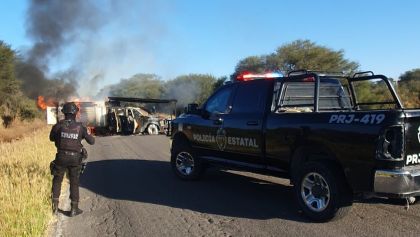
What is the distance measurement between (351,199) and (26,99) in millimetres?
37830

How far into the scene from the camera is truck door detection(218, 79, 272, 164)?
7.73 m

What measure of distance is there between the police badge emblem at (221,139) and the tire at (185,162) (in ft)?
3.09

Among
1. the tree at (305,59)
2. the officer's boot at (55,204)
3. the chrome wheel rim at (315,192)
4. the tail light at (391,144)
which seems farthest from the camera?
the tree at (305,59)

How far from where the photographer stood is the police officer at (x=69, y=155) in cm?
722

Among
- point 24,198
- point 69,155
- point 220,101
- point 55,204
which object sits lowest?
point 55,204

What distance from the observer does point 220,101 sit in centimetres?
892

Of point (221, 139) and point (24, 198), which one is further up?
point (221, 139)

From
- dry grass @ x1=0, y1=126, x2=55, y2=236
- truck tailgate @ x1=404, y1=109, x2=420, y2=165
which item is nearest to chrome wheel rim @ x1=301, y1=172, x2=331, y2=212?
truck tailgate @ x1=404, y1=109, x2=420, y2=165

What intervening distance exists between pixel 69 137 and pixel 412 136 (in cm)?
450

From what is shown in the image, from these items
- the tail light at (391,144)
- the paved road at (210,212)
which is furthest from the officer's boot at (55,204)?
the tail light at (391,144)

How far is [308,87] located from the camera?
8383 mm

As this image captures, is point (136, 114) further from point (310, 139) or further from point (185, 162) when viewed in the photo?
point (310, 139)

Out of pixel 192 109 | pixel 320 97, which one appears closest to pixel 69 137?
A: pixel 192 109

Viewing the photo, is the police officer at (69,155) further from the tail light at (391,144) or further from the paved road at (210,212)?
the tail light at (391,144)
